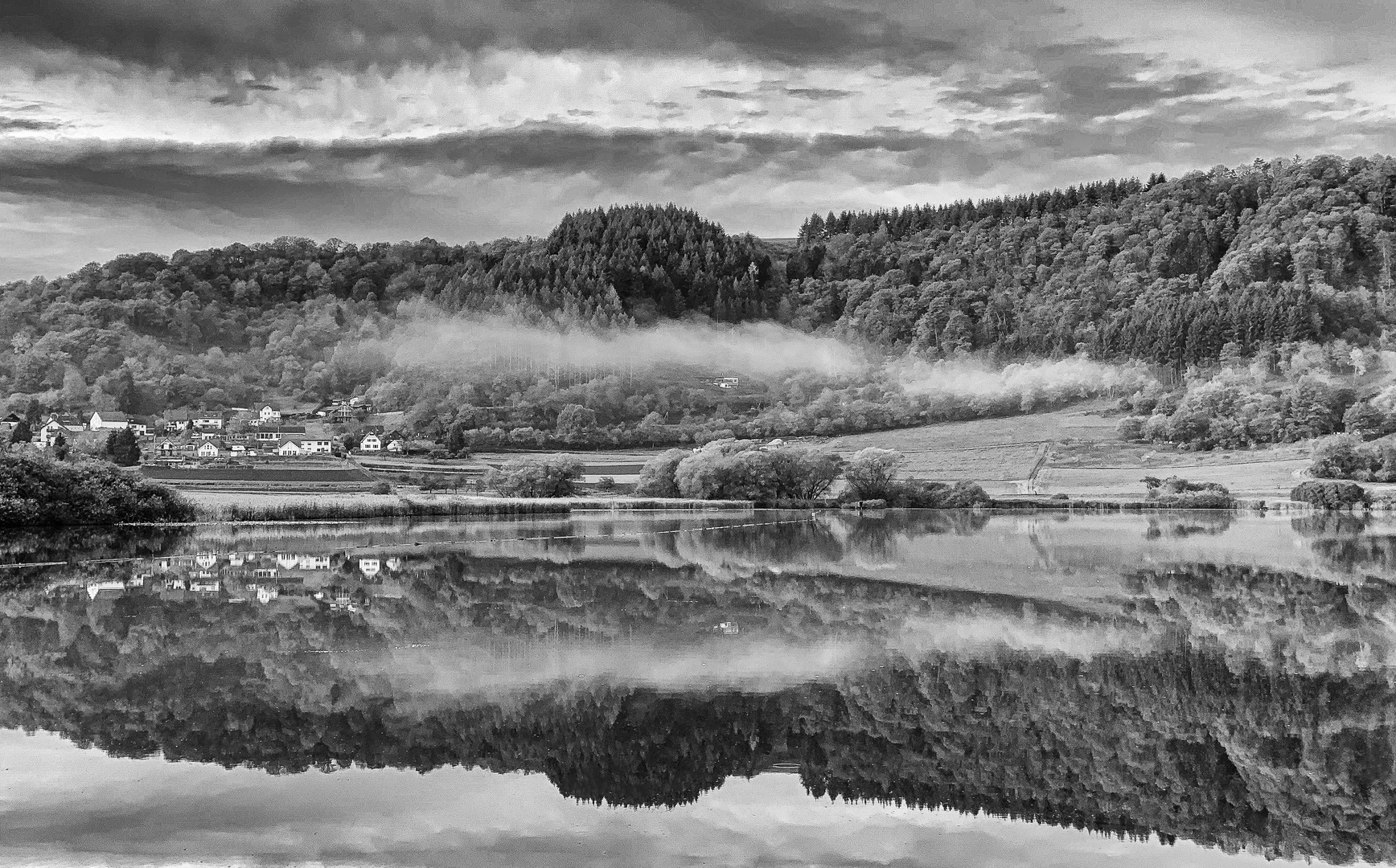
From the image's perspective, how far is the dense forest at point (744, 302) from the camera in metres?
115

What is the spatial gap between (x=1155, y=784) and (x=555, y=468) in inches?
2484

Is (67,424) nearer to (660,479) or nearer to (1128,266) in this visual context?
(660,479)

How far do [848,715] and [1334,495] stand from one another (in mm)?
62973

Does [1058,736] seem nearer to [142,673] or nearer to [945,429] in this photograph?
[142,673]

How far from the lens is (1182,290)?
430 ft

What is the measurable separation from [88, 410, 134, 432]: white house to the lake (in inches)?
3768

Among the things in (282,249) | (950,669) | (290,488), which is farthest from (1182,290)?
(950,669)

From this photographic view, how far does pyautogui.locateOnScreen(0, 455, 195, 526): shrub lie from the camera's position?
142 feet

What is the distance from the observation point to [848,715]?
509 inches

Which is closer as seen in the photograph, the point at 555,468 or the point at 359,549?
the point at 359,549

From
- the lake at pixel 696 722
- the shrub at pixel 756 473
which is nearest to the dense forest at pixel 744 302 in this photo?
the shrub at pixel 756 473

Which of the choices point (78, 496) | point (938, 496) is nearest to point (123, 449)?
point (78, 496)

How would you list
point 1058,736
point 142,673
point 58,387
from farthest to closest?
point 58,387, point 142,673, point 1058,736

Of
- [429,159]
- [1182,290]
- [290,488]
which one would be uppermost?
[429,159]
